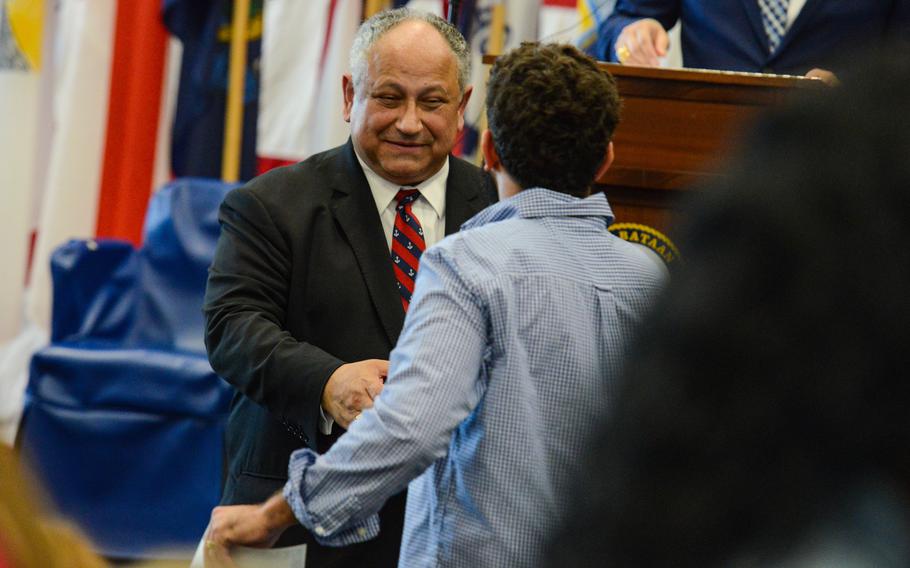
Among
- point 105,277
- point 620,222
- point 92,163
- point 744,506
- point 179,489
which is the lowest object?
point 179,489

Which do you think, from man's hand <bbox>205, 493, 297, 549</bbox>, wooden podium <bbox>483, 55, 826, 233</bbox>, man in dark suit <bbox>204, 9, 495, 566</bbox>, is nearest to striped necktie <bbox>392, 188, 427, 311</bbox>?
man in dark suit <bbox>204, 9, 495, 566</bbox>

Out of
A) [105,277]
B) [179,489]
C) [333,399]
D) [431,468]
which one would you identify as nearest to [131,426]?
[179,489]

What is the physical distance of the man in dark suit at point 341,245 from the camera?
1887 millimetres

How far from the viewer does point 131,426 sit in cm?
366

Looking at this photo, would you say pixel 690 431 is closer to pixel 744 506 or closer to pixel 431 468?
pixel 744 506

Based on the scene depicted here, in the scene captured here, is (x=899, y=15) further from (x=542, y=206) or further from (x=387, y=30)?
(x=542, y=206)

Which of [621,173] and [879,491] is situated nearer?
[879,491]

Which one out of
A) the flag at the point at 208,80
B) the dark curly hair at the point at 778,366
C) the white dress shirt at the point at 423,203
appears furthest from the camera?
the flag at the point at 208,80

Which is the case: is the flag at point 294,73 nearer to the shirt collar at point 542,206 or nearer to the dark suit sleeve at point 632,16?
the dark suit sleeve at point 632,16

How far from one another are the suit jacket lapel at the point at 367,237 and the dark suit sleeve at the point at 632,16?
0.71 m

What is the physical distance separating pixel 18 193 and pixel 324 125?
1.31m

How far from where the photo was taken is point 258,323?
71.6 inches

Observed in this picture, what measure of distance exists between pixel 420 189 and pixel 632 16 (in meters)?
0.74

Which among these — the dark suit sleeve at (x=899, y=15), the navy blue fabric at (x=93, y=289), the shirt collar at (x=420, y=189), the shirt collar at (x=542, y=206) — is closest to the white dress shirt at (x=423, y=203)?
the shirt collar at (x=420, y=189)
